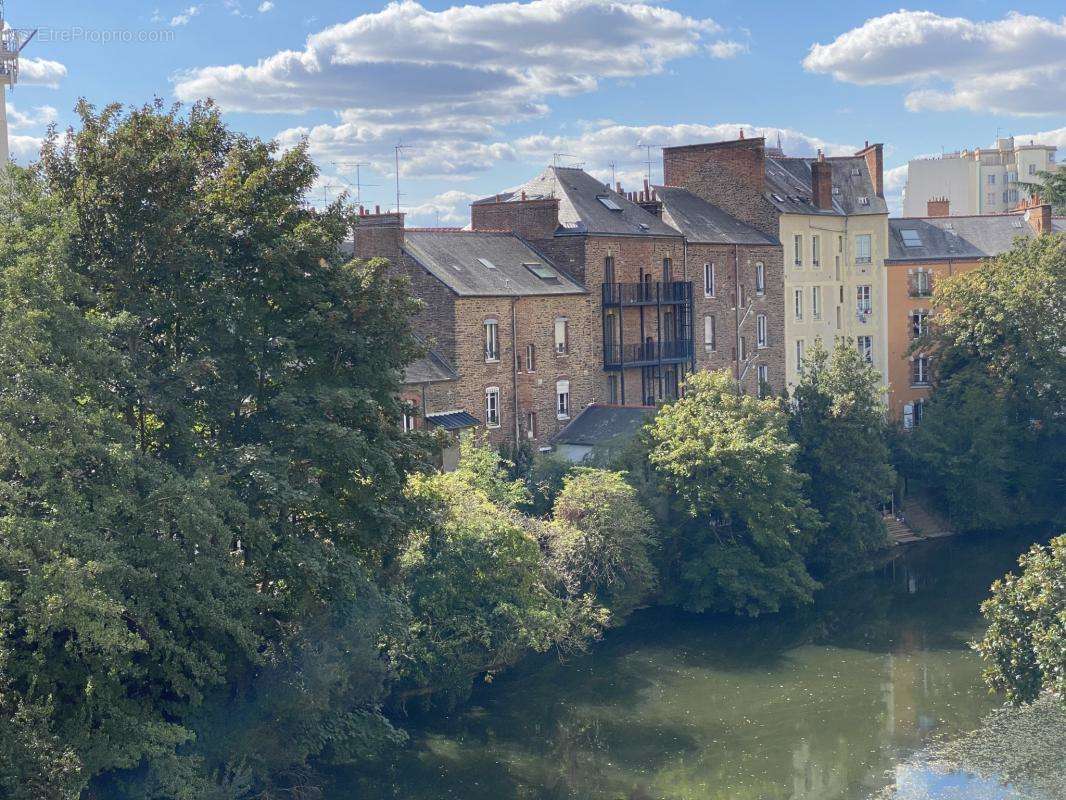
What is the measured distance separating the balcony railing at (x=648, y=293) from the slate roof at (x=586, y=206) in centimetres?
192

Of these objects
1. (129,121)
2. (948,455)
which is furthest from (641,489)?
(129,121)

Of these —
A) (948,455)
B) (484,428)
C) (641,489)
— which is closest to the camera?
(641,489)

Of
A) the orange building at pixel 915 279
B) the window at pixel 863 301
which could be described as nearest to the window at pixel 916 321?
the orange building at pixel 915 279

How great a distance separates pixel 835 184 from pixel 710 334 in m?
11.3

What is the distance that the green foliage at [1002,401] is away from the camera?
48.7m

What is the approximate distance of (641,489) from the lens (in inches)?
1532

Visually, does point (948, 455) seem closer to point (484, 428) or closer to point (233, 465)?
point (484, 428)

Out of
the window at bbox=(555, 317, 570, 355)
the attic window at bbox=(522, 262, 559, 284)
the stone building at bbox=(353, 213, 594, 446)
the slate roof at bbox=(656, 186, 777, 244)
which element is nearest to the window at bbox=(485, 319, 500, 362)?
the stone building at bbox=(353, 213, 594, 446)

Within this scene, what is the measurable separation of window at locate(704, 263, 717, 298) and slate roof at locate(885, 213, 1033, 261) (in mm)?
10860

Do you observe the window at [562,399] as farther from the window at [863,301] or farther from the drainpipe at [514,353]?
the window at [863,301]

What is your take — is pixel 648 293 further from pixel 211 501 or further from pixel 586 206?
pixel 211 501

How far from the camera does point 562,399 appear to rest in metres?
45.3

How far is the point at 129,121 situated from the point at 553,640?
16833mm

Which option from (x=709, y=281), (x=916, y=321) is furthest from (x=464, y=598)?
(x=916, y=321)
